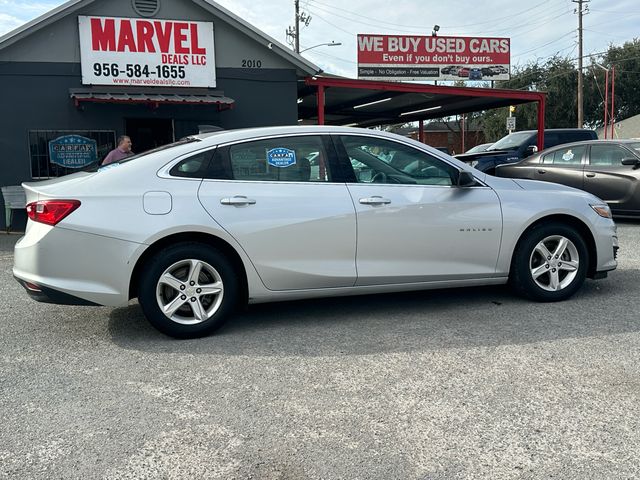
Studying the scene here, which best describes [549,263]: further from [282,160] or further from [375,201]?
[282,160]

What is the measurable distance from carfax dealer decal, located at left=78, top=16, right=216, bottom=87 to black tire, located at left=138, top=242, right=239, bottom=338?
7954mm

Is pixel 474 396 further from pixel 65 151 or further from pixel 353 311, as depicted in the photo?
pixel 65 151

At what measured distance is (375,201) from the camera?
4820 mm

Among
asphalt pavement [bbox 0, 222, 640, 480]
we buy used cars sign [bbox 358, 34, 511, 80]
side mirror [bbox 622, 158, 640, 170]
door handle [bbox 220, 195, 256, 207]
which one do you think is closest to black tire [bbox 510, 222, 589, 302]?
asphalt pavement [bbox 0, 222, 640, 480]

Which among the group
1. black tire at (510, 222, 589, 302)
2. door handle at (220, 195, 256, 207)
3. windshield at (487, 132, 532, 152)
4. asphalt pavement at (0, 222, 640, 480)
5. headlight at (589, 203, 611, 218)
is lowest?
asphalt pavement at (0, 222, 640, 480)

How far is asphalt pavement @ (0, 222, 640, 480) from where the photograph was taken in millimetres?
2803

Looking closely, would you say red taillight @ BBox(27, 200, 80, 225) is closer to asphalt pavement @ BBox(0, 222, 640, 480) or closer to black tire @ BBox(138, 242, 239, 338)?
black tire @ BBox(138, 242, 239, 338)

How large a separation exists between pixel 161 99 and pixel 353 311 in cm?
711

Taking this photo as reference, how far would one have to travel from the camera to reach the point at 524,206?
5238 millimetres

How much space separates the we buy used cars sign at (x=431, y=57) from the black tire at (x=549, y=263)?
19847 millimetres

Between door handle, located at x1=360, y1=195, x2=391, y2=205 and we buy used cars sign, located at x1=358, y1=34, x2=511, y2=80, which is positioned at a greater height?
we buy used cars sign, located at x1=358, y1=34, x2=511, y2=80

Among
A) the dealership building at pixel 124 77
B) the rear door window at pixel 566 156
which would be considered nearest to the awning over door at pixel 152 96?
the dealership building at pixel 124 77

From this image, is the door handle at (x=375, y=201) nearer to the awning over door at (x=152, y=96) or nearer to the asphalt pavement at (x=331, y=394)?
the asphalt pavement at (x=331, y=394)

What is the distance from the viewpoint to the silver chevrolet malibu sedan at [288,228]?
14.1ft
